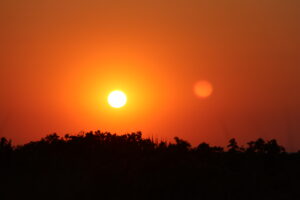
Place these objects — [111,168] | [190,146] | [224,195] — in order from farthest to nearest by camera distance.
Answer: [190,146] < [111,168] < [224,195]

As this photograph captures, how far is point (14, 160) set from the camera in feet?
48.6

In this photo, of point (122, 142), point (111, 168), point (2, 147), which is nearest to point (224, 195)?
point (111, 168)

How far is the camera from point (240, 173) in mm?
12984

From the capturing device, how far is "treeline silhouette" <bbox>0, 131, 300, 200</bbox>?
11820 millimetres

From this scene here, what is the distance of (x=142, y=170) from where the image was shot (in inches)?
496

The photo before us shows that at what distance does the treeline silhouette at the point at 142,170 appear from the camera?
38.8 ft

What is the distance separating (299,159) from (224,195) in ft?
14.1

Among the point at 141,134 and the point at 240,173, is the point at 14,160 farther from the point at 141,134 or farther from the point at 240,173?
the point at 240,173

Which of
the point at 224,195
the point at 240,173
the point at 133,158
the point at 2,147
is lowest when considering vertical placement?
the point at 224,195

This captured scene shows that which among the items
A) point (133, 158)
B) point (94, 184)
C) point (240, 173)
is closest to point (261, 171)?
point (240, 173)

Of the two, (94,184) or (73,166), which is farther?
(73,166)

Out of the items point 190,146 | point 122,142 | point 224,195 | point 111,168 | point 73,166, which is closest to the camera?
point 224,195

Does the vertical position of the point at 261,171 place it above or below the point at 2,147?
below

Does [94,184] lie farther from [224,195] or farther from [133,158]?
[224,195]
